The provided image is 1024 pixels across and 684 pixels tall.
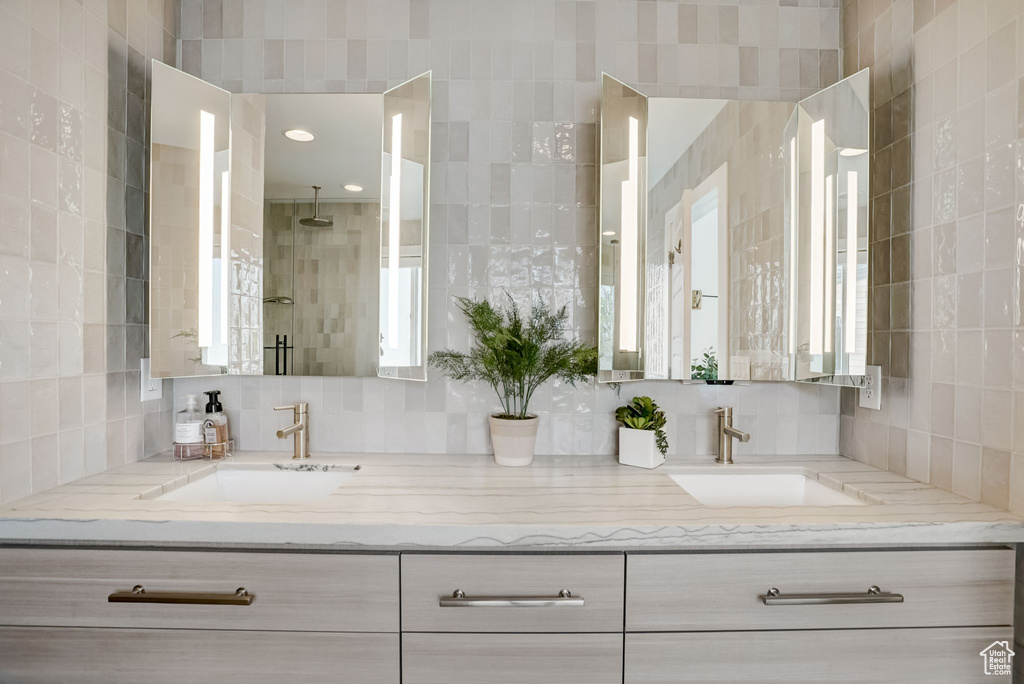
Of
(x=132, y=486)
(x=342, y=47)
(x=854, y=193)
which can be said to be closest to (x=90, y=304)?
(x=132, y=486)

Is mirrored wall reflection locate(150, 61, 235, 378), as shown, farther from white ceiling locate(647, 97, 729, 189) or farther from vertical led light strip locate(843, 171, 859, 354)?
vertical led light strip locate(843, 171, 859, 354)

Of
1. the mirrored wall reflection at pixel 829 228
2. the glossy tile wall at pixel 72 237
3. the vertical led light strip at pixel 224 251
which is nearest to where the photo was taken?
the glossy tile wall at pixel 72 237

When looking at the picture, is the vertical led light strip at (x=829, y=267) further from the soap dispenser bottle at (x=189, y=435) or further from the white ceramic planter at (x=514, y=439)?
the soap dispenser bottle at (x=189, y=435)

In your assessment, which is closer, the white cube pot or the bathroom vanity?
the bathroom vanity

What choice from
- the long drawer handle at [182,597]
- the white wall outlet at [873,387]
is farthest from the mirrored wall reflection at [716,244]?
the long drawer handle at [182,597]

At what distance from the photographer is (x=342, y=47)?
1745mm

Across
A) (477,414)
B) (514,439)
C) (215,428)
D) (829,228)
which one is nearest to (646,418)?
(514,439)

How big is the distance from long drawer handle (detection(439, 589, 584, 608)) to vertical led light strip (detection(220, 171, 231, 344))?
1.07 metres

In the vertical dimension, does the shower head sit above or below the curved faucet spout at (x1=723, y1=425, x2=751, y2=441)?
above

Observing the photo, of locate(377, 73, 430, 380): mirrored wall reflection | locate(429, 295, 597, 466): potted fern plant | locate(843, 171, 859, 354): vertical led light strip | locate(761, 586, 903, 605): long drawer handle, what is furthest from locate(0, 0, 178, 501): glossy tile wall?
locate(843, 171, 859, 354): vertical led light strip

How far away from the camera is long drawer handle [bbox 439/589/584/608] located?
3.59ft

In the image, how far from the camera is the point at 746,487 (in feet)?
5.23

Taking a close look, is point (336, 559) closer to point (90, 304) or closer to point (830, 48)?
point (90, 304)

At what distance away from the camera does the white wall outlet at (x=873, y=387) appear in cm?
157
